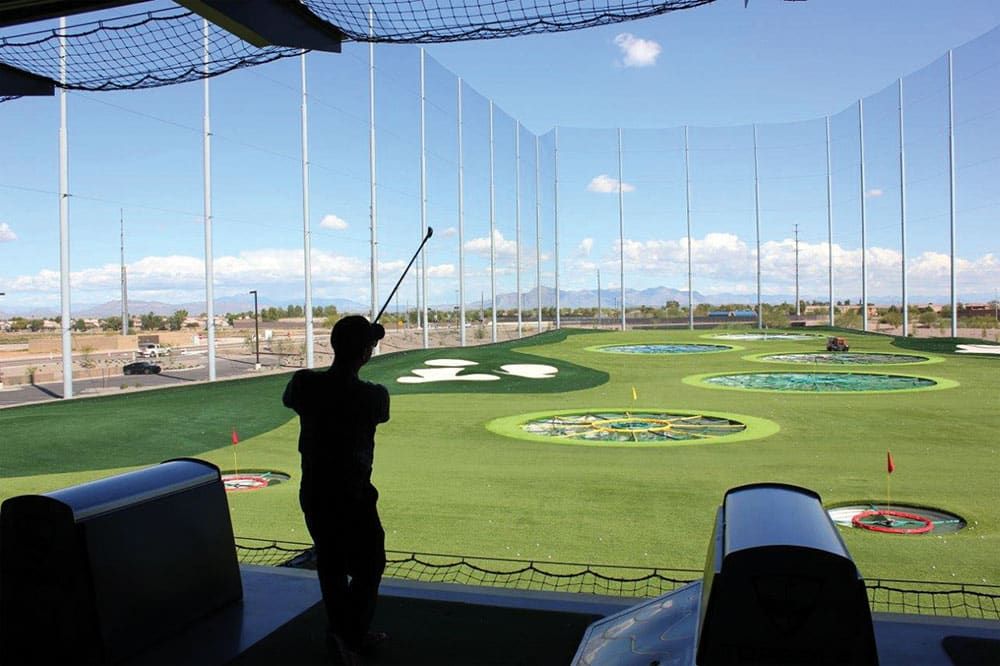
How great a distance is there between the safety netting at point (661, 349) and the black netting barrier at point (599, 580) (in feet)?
62.8

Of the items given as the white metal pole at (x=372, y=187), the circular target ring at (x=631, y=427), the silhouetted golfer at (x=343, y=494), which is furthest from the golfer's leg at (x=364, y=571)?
the white metal pole at (x=372, y=187)

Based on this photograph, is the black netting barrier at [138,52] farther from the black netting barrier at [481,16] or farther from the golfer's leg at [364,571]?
the golfer's leg at [364,571]

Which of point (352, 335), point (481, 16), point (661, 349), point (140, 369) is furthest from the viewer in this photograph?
point (140, 369)

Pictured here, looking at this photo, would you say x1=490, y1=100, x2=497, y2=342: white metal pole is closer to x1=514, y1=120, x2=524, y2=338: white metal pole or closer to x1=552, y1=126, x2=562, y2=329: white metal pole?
x1=514, y1=120, x2=524, y2=338: white metal pole

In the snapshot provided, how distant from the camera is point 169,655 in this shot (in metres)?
2.71

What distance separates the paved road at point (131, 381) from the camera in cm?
2047

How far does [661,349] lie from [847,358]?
640 centimetres

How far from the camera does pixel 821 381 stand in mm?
16188

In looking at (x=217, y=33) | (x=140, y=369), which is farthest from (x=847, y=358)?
(x=140, y=369)

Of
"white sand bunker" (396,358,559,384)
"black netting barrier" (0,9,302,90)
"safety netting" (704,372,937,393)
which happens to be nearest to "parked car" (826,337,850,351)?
"safety netting" (704,372,937,393)

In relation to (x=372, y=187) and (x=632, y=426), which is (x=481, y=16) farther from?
(x=372, y=187)

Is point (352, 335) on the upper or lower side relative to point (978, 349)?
upper

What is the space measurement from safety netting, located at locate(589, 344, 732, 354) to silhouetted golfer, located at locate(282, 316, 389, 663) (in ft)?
72.0

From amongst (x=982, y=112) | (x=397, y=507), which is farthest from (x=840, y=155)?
(x=397, y=507)
